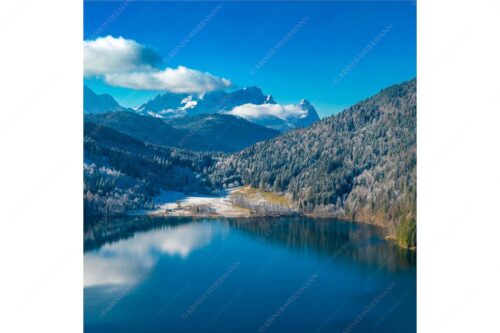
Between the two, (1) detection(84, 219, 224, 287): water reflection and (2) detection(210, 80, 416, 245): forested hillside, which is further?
(2) detection(210, 80, 416, 245): forested hillside

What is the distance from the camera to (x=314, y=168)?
104 m

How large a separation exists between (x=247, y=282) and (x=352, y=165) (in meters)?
64.1

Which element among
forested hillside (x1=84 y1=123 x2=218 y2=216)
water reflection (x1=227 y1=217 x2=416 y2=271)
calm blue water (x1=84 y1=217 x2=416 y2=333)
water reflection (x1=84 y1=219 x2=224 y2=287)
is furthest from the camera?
forested hillside (x1=84 y1=123 x2=218 y2=216)

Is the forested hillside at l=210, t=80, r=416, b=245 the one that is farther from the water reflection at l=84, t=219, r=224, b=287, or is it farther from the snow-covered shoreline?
the water reflection at l=84, t=219, r=224, b=287

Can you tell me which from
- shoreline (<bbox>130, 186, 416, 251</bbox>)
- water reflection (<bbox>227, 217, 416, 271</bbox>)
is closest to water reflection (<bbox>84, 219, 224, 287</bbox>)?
water reflection (<bbox>227, 217, 416, 271</bbox>)

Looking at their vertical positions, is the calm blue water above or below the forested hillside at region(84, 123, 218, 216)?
below

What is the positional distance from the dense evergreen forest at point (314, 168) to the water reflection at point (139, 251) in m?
19.4

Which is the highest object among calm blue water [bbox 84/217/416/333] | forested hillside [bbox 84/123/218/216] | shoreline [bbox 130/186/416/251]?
forested hillside [bbox 84/123/218/216]

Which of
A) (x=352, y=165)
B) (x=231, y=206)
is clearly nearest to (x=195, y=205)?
(x=231, y=206)

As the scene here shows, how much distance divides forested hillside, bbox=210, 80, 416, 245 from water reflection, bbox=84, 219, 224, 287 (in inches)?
891

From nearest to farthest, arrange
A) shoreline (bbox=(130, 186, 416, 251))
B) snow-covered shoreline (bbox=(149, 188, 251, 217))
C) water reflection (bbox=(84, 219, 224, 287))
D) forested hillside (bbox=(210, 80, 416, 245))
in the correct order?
water reflection (bbox=(84, 219, 224, 287)), forested hillside (bbox=(210, 80, 416, 245)), shoreline (bbox=(130, 186, 416, 251)), snow-covered shoreline (bbox=(149, 188, 251, 217))

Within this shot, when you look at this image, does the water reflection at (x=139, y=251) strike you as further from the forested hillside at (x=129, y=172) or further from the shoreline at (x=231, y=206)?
the forested hillside at (x=129, y=172)

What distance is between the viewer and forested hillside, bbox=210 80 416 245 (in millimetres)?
73750
